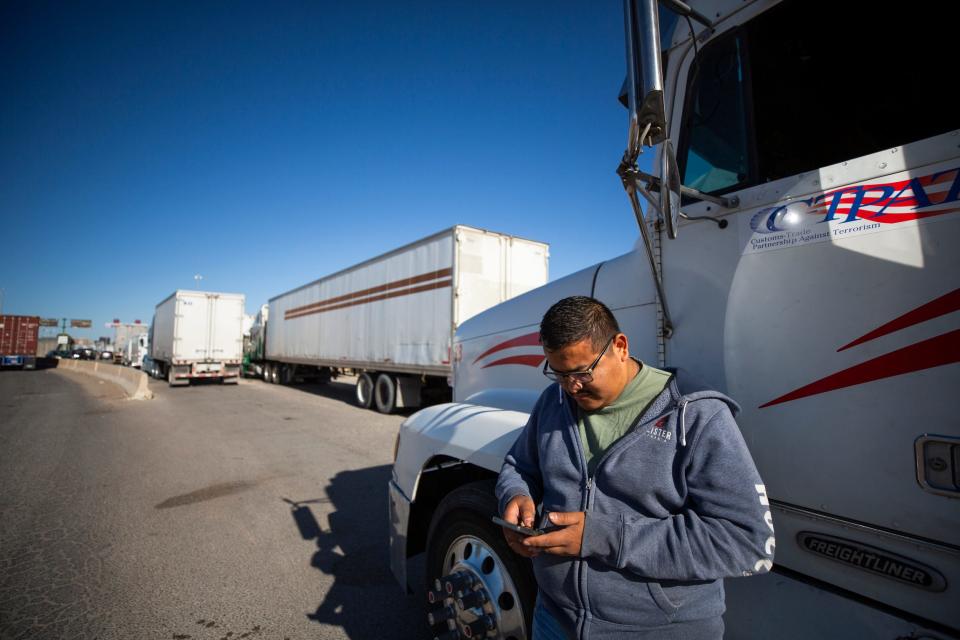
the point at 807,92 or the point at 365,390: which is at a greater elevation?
the point at 807,92

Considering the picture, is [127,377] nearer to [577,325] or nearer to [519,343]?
[519,343]

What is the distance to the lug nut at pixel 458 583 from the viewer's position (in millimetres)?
1871

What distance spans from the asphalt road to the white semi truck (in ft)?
4.55

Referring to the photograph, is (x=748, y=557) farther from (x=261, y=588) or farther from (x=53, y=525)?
(x=53, y=525)

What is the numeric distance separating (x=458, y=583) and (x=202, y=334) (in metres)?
21.4

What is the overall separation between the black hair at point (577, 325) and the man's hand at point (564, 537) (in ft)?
1.65

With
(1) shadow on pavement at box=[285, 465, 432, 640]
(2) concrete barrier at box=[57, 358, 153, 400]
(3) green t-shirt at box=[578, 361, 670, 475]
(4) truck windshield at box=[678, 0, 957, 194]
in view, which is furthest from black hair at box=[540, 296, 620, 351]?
(2) concrete barrier at box=[57, 358, 153, 400]

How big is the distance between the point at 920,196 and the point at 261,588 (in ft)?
13.6

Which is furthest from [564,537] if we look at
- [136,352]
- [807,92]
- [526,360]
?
[136,352]

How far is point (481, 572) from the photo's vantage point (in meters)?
1.92

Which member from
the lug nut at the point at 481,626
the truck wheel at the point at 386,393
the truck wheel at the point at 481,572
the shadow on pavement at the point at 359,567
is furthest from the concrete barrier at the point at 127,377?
the lug nut at the point at 481,626

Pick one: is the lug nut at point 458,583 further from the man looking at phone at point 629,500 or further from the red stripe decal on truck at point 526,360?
the red stripe decal on truck at point 526,360

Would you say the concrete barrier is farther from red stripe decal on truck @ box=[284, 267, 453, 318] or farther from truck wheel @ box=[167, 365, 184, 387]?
red stripe decal on truck @ box=[284, 267, 453, 318]

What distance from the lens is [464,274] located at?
9703 millimetres
